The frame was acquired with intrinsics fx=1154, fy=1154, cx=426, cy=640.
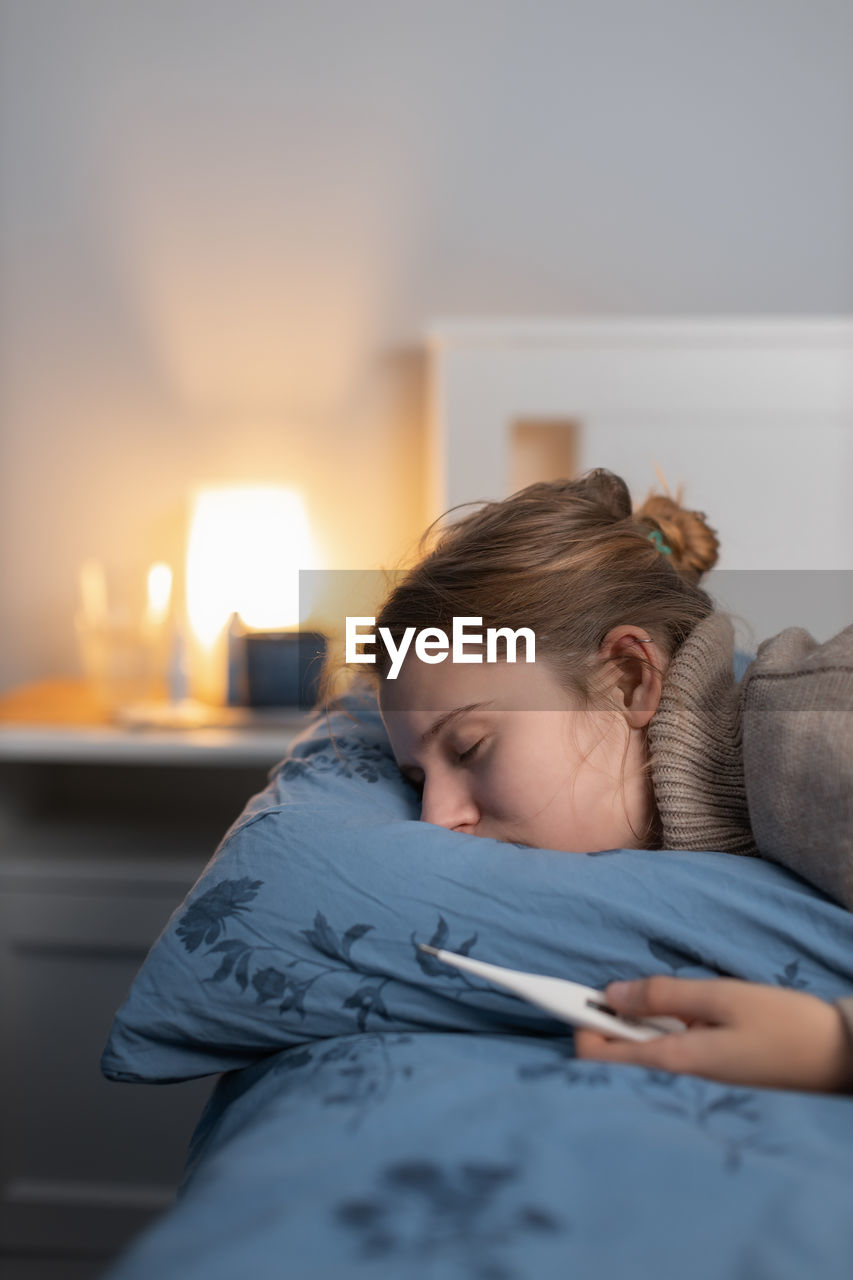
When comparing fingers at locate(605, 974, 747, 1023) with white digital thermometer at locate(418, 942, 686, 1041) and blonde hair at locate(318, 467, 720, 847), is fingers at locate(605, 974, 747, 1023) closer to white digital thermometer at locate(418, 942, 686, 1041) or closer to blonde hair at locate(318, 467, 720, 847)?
white digital thermometer at locate(418, 942, 686, 1041)

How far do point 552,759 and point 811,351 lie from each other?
1.17 meters

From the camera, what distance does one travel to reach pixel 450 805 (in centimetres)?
69

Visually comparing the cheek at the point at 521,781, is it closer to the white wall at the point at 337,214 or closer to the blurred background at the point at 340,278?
the blurred background at the point at 340,278

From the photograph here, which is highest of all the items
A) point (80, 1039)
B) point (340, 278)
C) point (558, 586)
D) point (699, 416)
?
point (340, 278)

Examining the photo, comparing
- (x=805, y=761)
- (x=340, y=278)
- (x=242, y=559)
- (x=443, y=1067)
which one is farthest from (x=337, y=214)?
(x=443, y=1067)

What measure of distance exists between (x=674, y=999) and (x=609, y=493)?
0.48 metres

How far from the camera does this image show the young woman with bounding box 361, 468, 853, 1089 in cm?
57

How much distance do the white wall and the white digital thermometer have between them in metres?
1.31

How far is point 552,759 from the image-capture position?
0.69 metres

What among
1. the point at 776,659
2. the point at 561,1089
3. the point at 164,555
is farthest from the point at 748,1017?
the point at 164,555

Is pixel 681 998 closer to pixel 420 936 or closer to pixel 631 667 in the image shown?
pixel 420 936

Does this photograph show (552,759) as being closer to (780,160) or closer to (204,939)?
(204,939)

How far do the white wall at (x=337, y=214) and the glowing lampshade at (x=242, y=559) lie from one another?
0.09 meters

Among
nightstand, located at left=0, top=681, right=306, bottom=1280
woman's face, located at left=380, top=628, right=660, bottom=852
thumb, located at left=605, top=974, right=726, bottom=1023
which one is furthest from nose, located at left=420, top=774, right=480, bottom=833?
nightstand, located at left=0, top=681, right=306, bottom=1280
